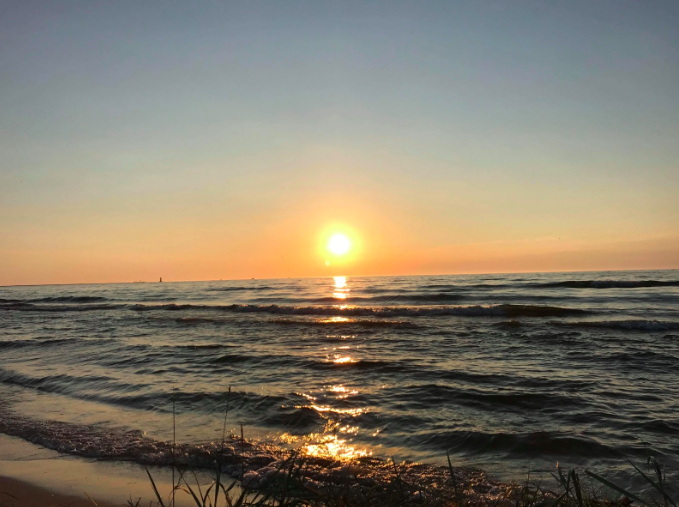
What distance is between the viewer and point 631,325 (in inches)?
658

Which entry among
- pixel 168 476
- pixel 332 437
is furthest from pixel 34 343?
pixel 332 437

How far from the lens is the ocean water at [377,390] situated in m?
5.75

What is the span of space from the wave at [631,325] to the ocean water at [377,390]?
0.06 metres

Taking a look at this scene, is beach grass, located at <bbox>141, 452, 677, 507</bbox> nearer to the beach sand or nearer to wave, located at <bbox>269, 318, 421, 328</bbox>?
the beach sand

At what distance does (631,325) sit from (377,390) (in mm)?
12842

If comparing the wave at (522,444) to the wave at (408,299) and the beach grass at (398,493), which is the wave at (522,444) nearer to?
the beach grass at (398,493)

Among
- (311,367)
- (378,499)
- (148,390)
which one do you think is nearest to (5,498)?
(378,499)

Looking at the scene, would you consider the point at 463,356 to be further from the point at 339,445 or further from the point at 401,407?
the point at 339,445

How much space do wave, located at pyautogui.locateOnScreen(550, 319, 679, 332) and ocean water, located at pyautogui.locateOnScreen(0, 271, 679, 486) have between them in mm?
62

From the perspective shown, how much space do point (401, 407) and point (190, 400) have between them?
3.46 metres

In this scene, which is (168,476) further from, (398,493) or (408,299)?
(408,299)

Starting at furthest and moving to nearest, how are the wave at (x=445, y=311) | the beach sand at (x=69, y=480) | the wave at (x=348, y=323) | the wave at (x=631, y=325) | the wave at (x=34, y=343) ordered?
the wave at (x=445, y=311) < the wave at (x=348, y=323) < the wave at (x=631, y=325) < the wave at (x=34, y=343) < the beach sand at (x=69, y=480)

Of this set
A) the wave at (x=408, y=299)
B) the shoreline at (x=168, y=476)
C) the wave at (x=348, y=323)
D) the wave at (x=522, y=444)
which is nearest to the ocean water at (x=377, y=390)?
the wave at (x=522, y=444)

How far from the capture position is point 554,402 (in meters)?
7.31
